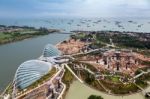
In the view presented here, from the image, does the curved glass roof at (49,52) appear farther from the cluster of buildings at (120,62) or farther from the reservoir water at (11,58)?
the cluster of buildings at (120,62)

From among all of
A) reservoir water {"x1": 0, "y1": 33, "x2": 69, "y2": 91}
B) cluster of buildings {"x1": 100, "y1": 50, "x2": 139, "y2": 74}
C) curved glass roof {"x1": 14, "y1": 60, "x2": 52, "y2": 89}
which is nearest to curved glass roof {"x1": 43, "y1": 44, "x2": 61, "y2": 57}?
reservoir water {"x1": 0, "y1": 33, "x2": 69, "y2": 91}

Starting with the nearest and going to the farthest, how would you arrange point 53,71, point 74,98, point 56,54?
1. point 74,98
2. point 53,71
3. point 56,54

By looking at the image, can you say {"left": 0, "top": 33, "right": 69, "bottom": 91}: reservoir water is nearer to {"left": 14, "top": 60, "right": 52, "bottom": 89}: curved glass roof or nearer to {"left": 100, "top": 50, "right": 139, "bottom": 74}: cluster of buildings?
{"left": 14, "top": 60, "right": 52, "bottom": 89}: curved glass roof

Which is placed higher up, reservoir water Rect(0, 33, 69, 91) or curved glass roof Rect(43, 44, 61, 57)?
curved glass roof Rect(43, 44, 61, 57)

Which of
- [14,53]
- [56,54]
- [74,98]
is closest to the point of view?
[74,98]

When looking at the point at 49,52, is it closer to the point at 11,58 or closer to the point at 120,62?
the point at 11,58

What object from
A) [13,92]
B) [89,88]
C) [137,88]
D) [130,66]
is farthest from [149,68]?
[13,92]

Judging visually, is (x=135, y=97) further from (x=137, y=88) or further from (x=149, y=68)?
(x=149, y=68)

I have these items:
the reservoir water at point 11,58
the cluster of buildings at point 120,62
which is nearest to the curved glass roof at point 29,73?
the reservoir water at point 11,58
